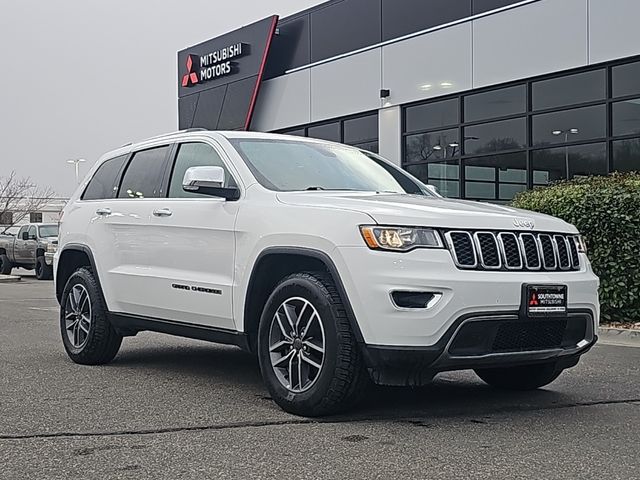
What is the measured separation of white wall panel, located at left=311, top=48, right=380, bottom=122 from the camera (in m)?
21.9

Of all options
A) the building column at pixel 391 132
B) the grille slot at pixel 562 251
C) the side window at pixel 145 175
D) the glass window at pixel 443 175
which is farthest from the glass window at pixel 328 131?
the grille slot at pixel 562 251

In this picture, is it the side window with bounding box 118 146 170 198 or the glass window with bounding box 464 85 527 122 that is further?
the glass window with bounding box 464 85 527 122

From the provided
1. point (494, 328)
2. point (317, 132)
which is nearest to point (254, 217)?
point (494, 328)

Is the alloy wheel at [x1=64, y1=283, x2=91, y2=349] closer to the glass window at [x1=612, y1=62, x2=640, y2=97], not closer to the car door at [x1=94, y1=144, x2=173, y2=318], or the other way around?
the car door at [x1=94, y1=144, x2=173, y2=318]

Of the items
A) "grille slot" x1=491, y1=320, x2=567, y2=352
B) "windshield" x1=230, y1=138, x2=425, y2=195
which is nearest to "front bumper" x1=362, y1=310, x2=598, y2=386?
"grille slot" x1=491, y1=320, x2=567, y2=352

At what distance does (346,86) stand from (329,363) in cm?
1813

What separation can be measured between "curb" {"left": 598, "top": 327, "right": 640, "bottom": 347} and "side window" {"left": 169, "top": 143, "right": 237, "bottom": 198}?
17.3 ft

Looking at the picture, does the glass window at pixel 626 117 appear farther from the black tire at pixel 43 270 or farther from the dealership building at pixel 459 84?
the black tire at pixel 43 270

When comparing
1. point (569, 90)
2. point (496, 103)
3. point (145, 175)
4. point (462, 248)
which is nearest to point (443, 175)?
point (496, 103)

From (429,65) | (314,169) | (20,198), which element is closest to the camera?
(314,169)

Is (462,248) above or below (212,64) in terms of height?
below

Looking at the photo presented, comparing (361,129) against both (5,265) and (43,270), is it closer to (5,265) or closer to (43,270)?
(43,270)

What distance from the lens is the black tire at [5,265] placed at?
2766 cm

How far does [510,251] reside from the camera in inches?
210
